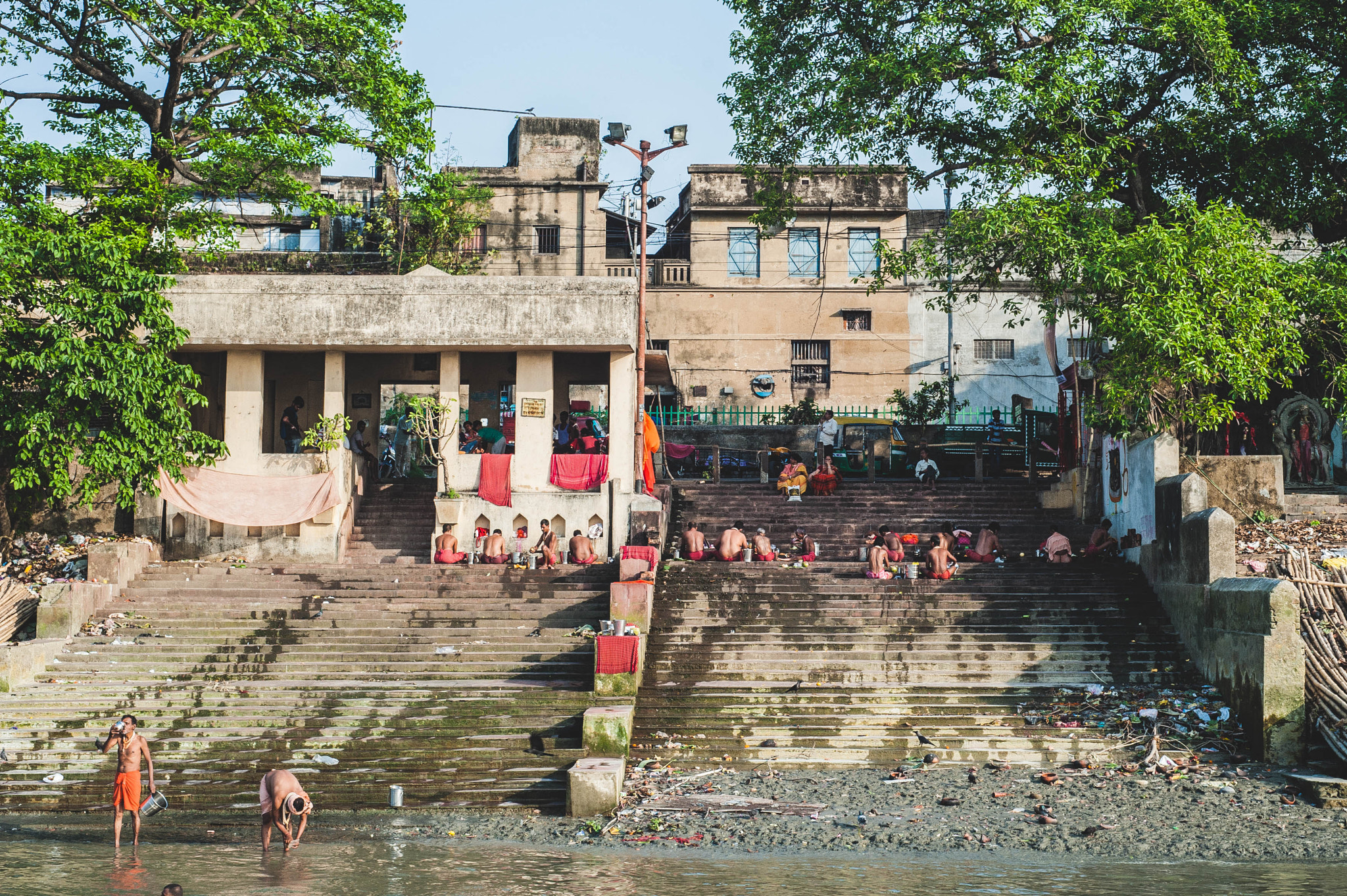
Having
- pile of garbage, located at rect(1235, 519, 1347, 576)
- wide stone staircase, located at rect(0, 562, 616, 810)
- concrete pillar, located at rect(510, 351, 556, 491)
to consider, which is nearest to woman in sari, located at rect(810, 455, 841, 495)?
concrete pillar, located at rect(510, 351, 556, 491)

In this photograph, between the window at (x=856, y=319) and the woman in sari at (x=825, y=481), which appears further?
the window at (x=856, y=319)

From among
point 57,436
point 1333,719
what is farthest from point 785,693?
point 57,436

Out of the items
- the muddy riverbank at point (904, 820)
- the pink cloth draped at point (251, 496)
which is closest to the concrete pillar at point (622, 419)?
the pink cloth draped at point (251, 496)

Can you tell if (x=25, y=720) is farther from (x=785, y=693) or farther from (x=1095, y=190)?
(x=1095, y=190)

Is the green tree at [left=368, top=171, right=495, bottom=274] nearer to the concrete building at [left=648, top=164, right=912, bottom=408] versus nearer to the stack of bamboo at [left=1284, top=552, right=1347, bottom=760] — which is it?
the concrete building at [left=648, top=164, right=912, bottom=408]

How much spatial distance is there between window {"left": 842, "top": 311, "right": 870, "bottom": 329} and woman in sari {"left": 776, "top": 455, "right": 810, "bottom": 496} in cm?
1263

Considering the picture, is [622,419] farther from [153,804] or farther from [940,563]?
[153,804]

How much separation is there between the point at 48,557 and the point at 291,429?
4774 millimetres

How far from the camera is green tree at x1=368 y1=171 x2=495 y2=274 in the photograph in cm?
3334

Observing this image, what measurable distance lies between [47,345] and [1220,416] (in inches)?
654

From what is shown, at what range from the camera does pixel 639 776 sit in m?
13.3

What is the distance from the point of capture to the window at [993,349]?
3559 centimetres

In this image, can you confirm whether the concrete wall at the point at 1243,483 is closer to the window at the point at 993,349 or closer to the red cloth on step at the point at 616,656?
the red cloth on step at the point at 616,656

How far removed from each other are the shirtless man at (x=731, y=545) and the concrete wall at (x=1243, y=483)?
256 inches
